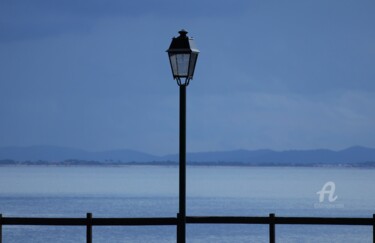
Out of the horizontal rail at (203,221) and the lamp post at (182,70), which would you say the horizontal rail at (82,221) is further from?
the lamp post at (182,70)

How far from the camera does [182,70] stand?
1374 centimetres

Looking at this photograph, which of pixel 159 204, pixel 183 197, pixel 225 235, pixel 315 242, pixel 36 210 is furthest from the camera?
pixel 159 204

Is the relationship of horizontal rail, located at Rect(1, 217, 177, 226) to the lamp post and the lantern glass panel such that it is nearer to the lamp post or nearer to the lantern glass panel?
the lamp post

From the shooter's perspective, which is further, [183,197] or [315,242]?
[315,242]

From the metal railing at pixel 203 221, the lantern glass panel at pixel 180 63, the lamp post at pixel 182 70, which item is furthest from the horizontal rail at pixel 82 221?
the lantern glass panel at pixel 180 63

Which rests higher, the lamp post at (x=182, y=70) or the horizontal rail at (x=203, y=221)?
the lamp post at (x=182, y=70)

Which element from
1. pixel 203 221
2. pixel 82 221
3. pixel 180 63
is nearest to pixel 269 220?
pixel 203 221

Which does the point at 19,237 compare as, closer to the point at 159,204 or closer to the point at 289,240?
the point at 289,240

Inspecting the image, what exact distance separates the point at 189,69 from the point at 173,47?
0.45m

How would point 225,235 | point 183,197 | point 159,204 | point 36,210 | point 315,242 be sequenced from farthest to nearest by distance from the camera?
point 159,204 → point 36,210 → point 225,235 → point 315,242 → point 183,197

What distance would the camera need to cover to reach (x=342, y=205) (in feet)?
342

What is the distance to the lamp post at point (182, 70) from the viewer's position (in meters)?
13.5

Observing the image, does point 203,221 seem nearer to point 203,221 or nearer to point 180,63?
point 203,221

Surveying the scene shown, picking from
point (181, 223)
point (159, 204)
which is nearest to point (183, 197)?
point (181, 223)
